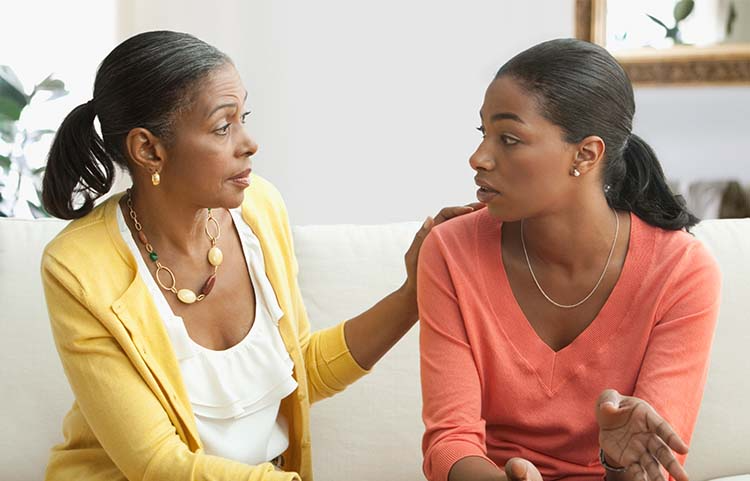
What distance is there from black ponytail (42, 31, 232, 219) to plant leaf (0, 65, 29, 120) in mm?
1391

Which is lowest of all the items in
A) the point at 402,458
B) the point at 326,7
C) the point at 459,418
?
the point at 402,458

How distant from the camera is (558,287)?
159 cm

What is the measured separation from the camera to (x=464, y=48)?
9.54 feet

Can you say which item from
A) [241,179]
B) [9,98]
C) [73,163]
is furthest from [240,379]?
[9,98]

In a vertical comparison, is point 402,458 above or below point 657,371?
below

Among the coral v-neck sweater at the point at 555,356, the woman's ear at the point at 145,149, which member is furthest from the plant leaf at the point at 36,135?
the coral v-neck sweater at the point at 555,356

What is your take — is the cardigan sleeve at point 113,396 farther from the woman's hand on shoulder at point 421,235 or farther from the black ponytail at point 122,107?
the woman's hand on shoulder at point 421,235

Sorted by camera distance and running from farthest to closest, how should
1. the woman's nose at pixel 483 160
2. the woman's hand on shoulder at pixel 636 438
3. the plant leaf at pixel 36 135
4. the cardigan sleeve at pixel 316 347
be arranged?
the plant leaf at pixel 36 135 < the cardigan sleeve at pixel 316 347 < the woman's nose at pixel 483 160 < the woman's hand on shoulder at pixel 636 438

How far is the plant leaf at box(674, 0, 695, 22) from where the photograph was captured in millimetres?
2818

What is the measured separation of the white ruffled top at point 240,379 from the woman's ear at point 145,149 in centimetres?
12

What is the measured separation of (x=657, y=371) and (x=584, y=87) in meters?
0.44

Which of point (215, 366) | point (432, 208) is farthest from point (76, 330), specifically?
point (432, 208)

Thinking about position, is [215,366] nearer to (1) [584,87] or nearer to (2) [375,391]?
(2) [375,391]

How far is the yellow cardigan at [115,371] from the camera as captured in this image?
60.3 inches
